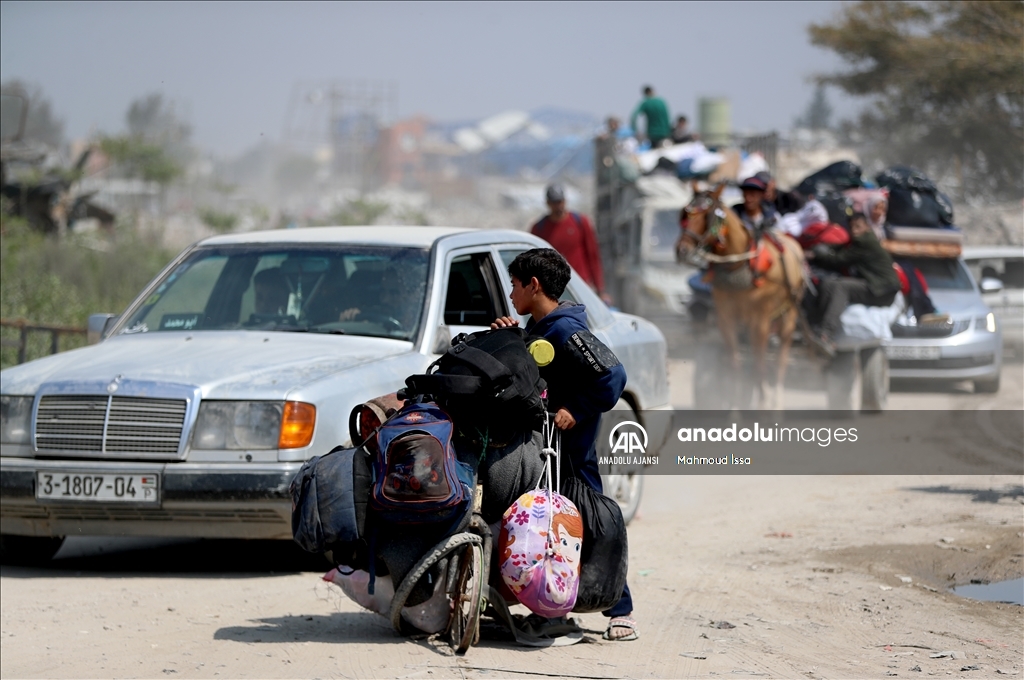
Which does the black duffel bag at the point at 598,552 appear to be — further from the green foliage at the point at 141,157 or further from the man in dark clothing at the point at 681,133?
the green foliage at the point at 141,157

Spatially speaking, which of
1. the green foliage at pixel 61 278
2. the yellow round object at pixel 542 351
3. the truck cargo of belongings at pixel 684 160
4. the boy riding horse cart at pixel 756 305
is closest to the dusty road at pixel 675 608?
the yellow round object at pixel 542 351

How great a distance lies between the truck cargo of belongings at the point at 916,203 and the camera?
45.4 feet

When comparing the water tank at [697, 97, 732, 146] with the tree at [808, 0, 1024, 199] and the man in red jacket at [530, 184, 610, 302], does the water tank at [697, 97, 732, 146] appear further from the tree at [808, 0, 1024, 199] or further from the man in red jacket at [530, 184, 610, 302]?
the man in red jacket at [530, 184, 610, 302]

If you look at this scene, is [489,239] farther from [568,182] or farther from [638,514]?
[568,182]

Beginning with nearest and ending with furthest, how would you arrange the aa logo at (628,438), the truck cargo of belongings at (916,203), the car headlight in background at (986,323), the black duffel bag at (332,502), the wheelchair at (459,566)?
the black duffel bag at (332,502), the wheelchair at (459,566), the aa logo at (628,438), the truck cargo of belongings at (916,203), the car headlight in background at (986,323)

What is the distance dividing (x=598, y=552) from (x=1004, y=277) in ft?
44.6

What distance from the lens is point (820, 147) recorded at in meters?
37.0

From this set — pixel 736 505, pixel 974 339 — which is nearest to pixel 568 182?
pixel 974 339

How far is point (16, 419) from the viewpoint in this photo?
21.1 feet

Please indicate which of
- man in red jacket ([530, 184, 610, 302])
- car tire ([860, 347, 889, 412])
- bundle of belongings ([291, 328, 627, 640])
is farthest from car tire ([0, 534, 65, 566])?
car tire ([860, 347, 889, 412])

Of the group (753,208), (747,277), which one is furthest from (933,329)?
(747,277)

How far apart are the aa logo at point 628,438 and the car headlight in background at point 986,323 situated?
7.93 meters

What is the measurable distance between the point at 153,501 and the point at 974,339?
10.6m

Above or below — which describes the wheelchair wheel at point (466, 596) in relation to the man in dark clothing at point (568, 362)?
below
